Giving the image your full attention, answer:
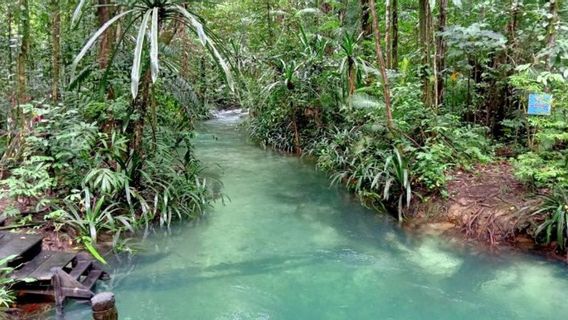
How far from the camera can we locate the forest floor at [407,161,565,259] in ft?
14.6

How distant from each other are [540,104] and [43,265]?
462 cm

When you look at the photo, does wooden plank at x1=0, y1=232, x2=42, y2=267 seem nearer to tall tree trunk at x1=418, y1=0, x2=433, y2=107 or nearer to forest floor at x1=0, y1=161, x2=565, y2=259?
forest floor at x1=0, y1=161, x2=565, y2=259

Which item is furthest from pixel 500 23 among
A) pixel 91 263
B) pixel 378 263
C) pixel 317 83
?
pixel 91 263

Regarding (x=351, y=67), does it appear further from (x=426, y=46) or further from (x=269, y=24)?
(x=269, y=24)

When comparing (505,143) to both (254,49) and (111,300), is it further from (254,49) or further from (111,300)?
(254,49)

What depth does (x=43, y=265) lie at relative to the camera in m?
3.46

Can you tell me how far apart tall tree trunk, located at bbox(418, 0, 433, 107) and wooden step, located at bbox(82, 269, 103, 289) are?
461cm

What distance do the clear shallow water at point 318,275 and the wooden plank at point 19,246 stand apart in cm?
57

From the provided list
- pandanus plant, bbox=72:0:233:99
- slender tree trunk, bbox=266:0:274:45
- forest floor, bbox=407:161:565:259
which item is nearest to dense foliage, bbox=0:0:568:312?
pandanus plant, bbox=72:0:233:99

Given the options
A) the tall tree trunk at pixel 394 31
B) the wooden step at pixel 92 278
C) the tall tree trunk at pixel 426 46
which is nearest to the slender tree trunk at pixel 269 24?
the tall tree trunk at pixel 394 31

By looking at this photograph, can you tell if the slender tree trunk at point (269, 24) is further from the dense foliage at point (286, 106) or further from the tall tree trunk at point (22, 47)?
the tall tree trunk at point (22, 47)

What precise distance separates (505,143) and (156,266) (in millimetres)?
5101

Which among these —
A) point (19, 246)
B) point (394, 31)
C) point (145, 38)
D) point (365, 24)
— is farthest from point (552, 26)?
point (19, 246)

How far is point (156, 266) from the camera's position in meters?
4.16
